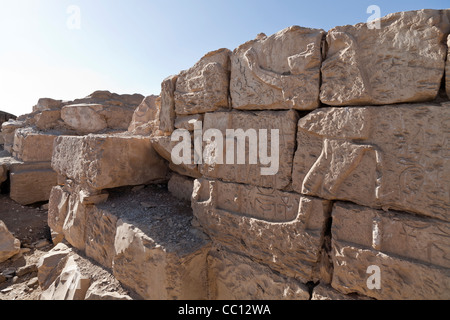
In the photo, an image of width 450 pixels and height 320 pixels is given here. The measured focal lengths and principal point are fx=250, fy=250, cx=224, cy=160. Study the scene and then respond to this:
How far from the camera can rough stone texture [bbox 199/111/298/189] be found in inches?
72.0

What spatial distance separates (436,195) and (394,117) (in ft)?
1.56

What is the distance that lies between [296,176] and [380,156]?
0.53 meters

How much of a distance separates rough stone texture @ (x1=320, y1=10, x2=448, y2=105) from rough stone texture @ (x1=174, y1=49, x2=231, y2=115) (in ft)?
2.83

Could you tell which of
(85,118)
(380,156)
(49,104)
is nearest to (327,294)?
(380,156)

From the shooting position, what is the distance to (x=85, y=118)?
5984mm

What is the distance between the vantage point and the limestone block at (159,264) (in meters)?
1.99

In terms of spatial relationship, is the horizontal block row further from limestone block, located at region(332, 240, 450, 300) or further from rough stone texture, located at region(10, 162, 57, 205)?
rough stone texture, located at region(10, 162, 57, 205)

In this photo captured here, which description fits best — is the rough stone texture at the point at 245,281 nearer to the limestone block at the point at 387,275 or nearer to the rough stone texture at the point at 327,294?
the rough stone texture at the point at 327,294

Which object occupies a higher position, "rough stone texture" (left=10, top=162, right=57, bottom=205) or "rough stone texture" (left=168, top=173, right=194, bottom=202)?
"rough stone texture" (left=168, top=173, right=194, bottom=202)

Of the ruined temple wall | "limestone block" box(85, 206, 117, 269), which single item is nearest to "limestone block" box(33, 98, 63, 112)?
"limestone block" box(85, 206, 117, 269)

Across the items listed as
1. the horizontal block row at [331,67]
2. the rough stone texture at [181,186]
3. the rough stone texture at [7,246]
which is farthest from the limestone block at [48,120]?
the horizontal block row at [331,67]

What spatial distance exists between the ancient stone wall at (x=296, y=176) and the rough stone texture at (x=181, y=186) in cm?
2

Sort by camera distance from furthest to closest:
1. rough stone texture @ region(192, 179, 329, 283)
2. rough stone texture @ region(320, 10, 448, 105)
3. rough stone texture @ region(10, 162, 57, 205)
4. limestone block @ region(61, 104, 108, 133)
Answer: limestone block @ region(61, 104, 108, 133) < rough stone texture @ region(10, 162, 57, 205) < rough stone texture @ region(192, 179, 329, 283) < rough stone texture @ region(320, 10, 448, 105)

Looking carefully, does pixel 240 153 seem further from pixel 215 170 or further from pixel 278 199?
pixel 278 199
